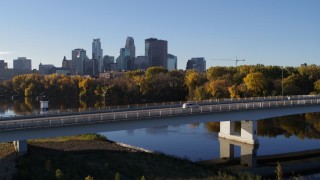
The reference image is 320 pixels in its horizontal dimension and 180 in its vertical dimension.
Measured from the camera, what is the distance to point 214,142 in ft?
217

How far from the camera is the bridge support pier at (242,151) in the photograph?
179 ft

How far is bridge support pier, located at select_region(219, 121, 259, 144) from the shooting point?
6488 centimetres

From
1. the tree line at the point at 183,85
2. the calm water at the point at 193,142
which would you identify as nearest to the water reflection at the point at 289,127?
the calm water at the point at 193,142

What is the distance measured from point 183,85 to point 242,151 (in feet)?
312

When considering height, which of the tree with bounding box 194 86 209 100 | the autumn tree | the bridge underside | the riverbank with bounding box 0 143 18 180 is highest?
the autumn tree

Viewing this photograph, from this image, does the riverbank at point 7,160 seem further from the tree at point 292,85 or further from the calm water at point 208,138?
the tree at point 292,85

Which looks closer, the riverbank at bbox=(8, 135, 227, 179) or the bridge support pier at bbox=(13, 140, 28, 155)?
the riverbank at bbox=(8, 135, 227, 179)

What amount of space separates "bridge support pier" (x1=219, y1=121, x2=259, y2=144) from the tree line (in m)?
44.1

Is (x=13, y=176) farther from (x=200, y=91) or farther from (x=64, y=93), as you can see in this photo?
(x=64, y=93)

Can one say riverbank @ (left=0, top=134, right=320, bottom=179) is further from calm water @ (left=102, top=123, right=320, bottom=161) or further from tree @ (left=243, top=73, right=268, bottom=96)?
tree @ (left=243, top=73, right=268, bottom=96)

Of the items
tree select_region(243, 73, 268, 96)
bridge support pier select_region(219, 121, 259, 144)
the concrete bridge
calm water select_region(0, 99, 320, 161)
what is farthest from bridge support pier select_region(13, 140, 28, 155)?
tree select_region(243, 73, 268, 96)

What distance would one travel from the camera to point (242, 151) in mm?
60562

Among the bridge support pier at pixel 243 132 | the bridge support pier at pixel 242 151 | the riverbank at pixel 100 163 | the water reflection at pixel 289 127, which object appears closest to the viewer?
the riverbank at pixel 100 163

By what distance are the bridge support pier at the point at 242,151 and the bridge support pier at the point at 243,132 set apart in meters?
0.90
